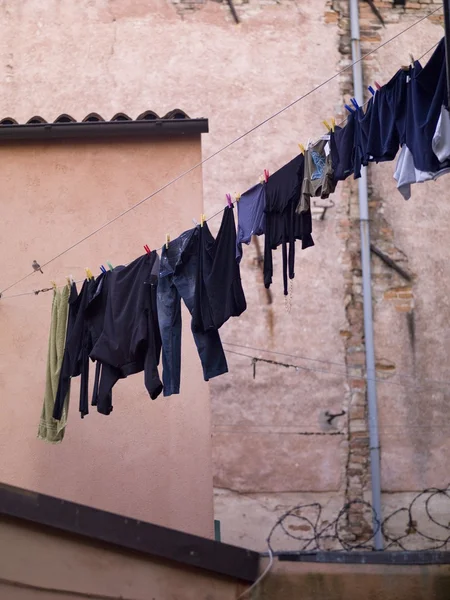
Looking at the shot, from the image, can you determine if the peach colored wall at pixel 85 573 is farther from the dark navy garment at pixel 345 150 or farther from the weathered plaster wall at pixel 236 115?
the weathered plaster wall at pixel 236 115

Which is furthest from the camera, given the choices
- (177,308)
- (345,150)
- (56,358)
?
(56,358)

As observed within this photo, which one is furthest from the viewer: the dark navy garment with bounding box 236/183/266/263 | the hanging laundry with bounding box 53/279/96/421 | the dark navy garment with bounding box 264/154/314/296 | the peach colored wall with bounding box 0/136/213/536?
the peach colored wall with bounding box 0/136/213/536

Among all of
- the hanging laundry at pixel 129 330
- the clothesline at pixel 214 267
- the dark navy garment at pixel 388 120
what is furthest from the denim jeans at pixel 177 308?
the dark navy garment at pixel 388 120

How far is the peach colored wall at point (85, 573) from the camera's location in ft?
20.5

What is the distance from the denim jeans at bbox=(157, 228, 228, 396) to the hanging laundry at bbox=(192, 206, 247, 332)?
90 millimetres

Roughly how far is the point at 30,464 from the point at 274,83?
4658 mm

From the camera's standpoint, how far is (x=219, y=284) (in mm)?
7422

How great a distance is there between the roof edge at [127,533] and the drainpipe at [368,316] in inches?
133

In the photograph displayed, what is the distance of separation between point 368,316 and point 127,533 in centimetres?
447

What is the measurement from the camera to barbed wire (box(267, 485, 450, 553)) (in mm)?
9734

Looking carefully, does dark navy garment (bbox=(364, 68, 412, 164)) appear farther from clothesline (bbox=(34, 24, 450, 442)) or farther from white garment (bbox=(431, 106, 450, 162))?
white garment (bbox=(431, 106, 450, 162))

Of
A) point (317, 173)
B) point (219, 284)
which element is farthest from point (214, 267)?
point (317, 173)

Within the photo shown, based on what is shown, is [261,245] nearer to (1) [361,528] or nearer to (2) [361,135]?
(1) [361,528]

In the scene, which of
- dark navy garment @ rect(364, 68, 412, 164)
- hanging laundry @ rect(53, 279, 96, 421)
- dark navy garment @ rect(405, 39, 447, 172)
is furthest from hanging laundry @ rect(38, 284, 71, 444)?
dark navy garment @ rect(405, 39, 447, 172)
